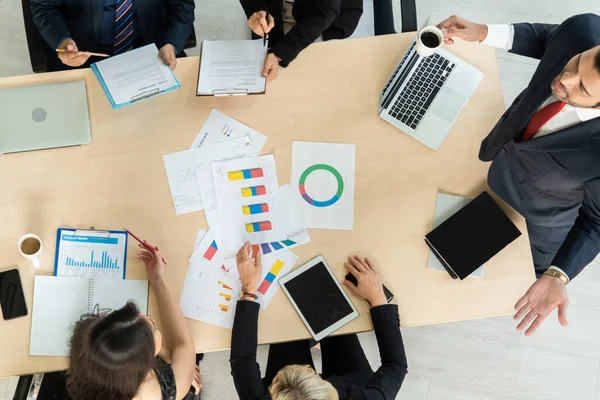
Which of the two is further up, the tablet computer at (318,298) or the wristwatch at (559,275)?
the wristwatch at (559,275)

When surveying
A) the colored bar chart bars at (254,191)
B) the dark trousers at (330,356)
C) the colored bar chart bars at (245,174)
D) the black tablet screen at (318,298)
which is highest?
the colored bar chart bars at (245,174)

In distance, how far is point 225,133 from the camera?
158 centimetres

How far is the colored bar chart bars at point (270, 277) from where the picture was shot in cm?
147

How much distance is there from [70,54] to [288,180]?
34.6 inches

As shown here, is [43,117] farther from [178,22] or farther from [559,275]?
[559,275]

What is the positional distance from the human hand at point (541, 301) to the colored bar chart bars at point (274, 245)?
717 millimetres

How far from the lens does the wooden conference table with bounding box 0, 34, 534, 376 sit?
4.83 feet

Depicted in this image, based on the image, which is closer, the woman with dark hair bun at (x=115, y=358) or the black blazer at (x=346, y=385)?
the woman with dark hair bun at (x=115, y=358)

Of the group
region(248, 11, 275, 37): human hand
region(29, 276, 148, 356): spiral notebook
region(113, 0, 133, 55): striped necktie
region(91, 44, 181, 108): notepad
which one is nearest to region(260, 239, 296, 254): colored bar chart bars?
region(29, 276, 148, 356): spiral notebook

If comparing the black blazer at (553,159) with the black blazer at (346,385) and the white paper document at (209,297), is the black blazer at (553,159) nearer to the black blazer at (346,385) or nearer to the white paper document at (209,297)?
the black blazer at (346,385)

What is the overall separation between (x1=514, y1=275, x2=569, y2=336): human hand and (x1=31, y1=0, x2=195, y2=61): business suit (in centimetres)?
146

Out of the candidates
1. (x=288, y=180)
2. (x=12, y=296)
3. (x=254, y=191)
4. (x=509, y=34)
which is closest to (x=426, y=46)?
(x=509, y=34)

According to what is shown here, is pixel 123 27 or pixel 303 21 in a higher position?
pixel 303 21

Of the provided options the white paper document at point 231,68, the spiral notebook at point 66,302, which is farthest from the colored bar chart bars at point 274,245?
the white paper document at point 231,68
